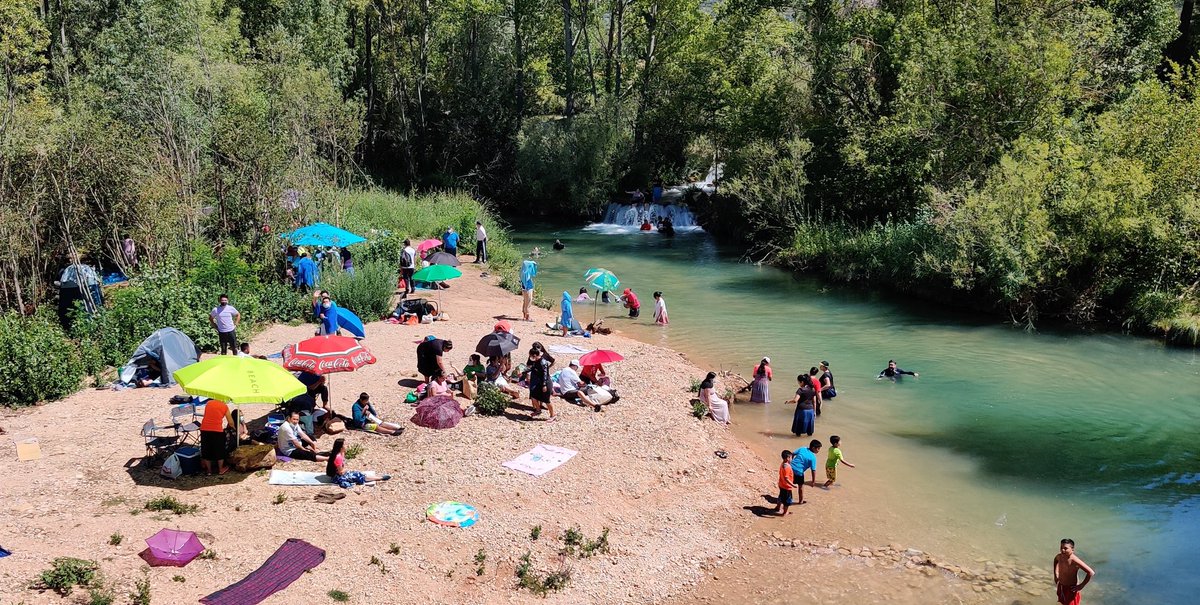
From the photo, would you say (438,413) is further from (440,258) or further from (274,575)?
(440,258)

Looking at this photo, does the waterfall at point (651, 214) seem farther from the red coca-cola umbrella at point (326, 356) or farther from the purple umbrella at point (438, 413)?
the red coca-cola umbrella at point (326, 356)

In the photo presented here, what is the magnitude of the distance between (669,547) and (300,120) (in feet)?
86.5

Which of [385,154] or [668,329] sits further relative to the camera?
[385,154]

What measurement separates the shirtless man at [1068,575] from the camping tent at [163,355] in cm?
1521

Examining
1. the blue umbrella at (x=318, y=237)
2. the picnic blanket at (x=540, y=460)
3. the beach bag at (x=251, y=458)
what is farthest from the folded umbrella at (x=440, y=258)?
the beach bag at (x=251, y=458)

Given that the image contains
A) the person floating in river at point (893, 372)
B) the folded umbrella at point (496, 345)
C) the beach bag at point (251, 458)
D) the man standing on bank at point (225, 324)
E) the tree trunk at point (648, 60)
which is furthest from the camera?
the tree trunk at point (648, 60)

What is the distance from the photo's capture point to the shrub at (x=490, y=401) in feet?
53.8

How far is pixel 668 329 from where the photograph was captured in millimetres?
26000

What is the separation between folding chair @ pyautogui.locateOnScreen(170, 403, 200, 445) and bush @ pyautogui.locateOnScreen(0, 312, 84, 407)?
126 inches

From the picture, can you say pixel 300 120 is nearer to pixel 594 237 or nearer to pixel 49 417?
pixel 594 237

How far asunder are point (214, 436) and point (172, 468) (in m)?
0.79

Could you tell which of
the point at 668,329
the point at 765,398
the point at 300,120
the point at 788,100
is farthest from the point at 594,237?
the point at 765,398

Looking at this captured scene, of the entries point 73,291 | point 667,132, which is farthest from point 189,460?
point 667,132

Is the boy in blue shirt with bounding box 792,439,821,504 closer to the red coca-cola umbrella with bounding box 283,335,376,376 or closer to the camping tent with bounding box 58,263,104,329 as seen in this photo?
the red coca-cola umbrella with bounding box 283,335,376,376
